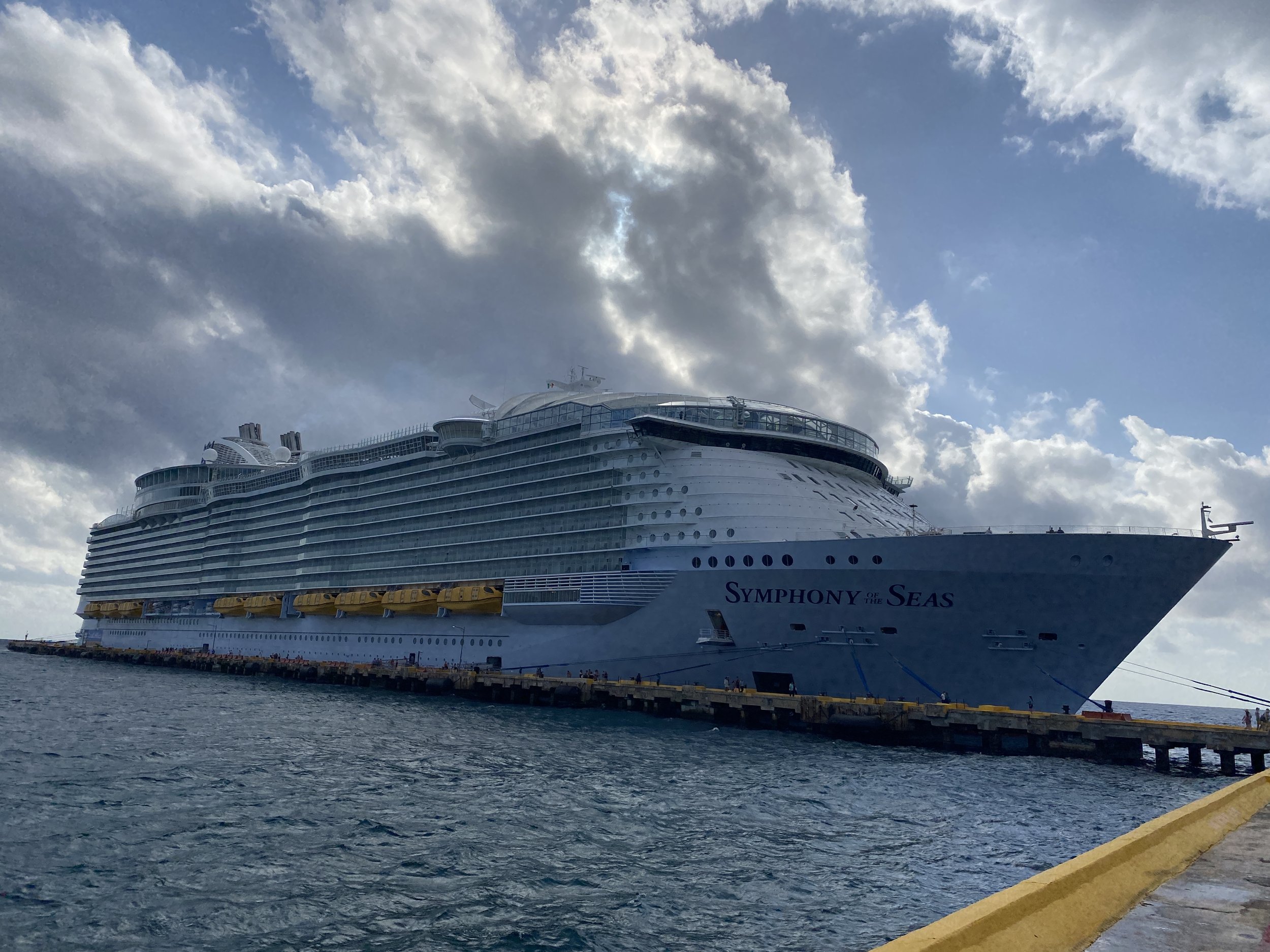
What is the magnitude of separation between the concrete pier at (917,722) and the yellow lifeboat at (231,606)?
4136 centimetres

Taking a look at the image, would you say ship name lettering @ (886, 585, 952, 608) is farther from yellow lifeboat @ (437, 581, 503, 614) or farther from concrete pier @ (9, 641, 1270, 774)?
yellow lifeboat @ (437, 581, 503, 614)

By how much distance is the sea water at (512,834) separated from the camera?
11852 mm

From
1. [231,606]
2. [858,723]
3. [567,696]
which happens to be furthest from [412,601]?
[858,723]

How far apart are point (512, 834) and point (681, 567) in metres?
23.2

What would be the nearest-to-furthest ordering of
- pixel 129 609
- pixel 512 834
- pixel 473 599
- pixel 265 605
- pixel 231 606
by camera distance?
pixel 512 834
pixel 473 599
pixel 265 605
pixel 231 606
pixel 129 609

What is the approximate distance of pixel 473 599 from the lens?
1965 inches

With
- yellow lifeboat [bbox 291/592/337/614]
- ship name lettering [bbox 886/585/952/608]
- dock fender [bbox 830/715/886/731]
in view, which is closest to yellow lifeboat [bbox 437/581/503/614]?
yellow lifeboat [bbox 291/592/337/614]

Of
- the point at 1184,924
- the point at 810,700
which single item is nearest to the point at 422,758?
the point at 810,700

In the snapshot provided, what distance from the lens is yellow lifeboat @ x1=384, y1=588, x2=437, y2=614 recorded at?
54.2 meters

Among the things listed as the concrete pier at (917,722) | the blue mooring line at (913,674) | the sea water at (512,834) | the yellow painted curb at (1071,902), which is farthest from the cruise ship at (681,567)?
the yellow painted curb at (1071,902)

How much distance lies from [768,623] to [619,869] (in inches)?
868

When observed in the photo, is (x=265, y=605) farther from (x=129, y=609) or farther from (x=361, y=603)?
(x=129, y=609)

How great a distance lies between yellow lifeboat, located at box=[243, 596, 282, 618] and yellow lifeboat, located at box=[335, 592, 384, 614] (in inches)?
470

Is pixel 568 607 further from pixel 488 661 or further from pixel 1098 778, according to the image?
pixel 1098 778
